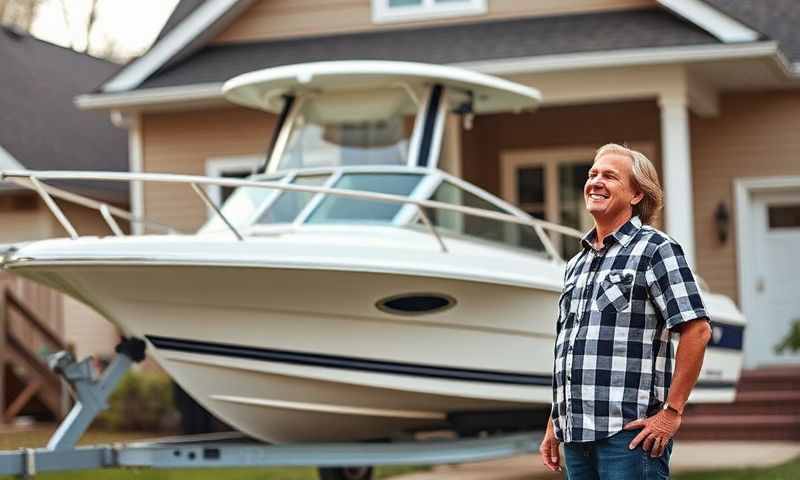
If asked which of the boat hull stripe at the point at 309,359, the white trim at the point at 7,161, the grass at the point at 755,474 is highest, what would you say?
the white trim at the point at 7,161

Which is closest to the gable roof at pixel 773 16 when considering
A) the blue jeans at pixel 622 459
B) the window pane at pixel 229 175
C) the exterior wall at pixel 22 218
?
the window pane at pixel 229 175

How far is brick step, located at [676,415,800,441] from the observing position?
1347 cm

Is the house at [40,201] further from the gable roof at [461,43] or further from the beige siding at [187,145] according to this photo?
the gable roof at [461,43]

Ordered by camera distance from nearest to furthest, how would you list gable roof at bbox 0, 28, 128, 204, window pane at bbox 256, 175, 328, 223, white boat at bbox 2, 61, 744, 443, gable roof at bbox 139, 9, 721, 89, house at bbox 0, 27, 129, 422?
white boat at bbox 2, 61, 744, 443
window pane at bbox 256, 175, 328, 223
gable roof at bbox 139, 9, 721, 89
house at bbox 0, 27, 129, 422
gable roof at bbox 0, 28, 128, 204

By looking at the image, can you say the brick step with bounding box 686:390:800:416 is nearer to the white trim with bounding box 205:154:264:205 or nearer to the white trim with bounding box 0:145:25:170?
the white trim with bounding box 205:154:264:205

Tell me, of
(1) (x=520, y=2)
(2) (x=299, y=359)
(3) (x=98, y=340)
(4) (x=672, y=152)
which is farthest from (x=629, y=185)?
(3) (x=98, y=340)

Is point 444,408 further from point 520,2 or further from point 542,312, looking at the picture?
point 520,2

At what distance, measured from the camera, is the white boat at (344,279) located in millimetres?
8156

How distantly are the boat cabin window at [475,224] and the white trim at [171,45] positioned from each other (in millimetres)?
6078

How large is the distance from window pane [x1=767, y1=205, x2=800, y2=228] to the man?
443 inches

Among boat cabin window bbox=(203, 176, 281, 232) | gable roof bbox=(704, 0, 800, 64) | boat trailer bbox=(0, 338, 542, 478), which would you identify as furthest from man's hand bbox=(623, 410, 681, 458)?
gable roof bbox=(704, 0, 800, 64)

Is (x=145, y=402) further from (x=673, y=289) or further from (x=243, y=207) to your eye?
A: (x=673, y=289)

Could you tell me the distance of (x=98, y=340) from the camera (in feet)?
62.7

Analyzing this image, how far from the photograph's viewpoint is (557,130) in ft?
51.9
